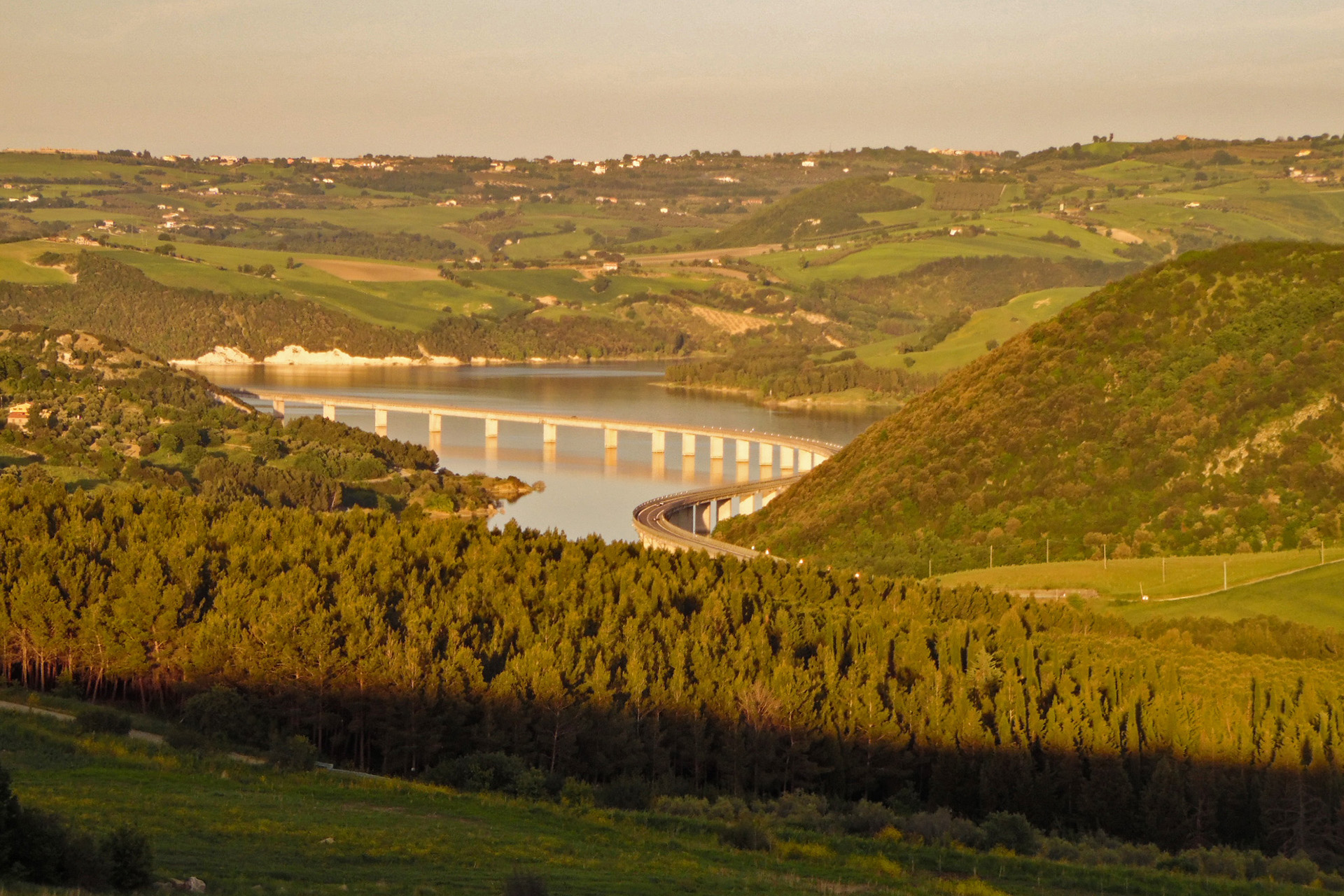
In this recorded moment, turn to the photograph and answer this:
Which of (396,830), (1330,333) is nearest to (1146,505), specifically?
(1330,333)

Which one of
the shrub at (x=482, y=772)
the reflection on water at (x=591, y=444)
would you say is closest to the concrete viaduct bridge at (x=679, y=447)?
the reflection on water at (x=591, y=444)

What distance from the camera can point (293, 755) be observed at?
33688 mm

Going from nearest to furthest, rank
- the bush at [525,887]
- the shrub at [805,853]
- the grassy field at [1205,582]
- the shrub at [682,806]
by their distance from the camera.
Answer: the bush at [525,887] → the shrub at [805,853] → the shrub at [682,806] → the grassy field at [1205,582]

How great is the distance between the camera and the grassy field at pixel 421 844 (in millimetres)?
22062

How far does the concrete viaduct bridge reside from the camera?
91.8m

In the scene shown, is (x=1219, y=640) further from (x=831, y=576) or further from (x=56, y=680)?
(x=56, y=680)

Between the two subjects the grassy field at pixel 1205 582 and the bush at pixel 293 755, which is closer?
the bush at pixel 293 755

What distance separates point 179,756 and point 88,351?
397 ft

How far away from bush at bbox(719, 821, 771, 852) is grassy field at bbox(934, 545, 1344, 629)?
28853mm

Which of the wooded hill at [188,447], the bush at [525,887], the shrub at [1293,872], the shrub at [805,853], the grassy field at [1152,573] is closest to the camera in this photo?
the bush at [525,887]

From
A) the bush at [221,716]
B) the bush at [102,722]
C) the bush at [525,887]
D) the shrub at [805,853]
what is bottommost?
the bush at [221,716]

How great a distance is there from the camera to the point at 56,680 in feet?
150

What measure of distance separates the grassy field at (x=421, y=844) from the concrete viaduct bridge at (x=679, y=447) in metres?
42.5

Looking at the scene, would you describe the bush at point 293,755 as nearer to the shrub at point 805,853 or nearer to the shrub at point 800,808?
the shrub at point 800,808
